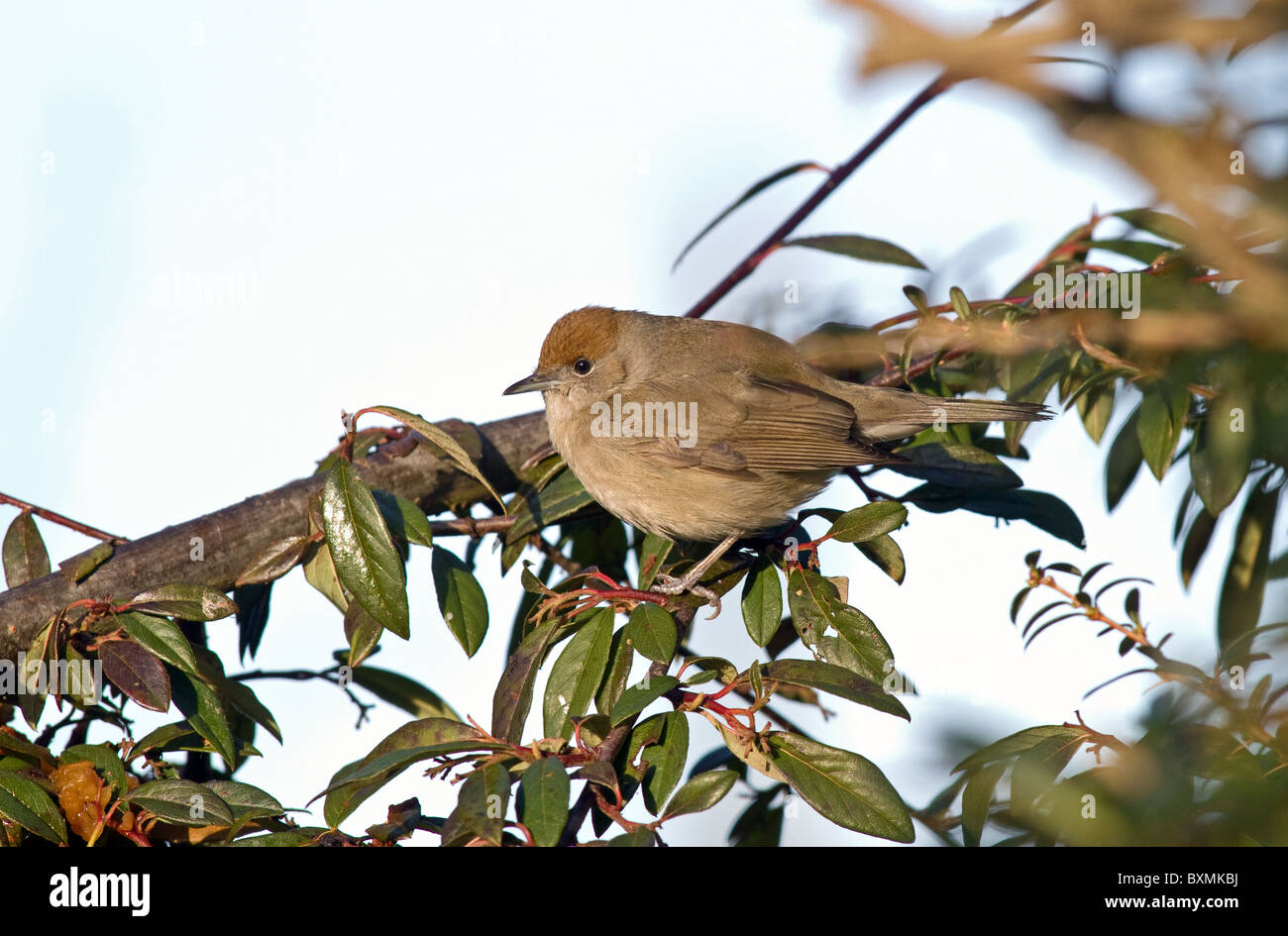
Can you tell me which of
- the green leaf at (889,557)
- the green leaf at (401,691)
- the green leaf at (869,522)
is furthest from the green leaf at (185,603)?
the green leaf at (889,557)

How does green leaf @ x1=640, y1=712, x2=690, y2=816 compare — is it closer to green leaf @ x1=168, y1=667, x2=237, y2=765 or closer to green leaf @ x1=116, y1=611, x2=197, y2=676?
green leaf @ x1=168, y1=667, x2=237, y2=765

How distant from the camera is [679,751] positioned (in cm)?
235

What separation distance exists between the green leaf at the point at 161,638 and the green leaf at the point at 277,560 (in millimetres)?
348

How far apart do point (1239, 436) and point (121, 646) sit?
257 cm

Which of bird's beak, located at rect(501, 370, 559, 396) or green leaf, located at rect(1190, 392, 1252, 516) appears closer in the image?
green leaf, located at rect(1190, 392, 1252, 516)

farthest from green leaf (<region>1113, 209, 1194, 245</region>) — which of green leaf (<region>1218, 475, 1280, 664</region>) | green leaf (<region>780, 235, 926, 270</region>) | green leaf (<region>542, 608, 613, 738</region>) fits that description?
green leaf (<region>542, 608, 613, 738</region>)

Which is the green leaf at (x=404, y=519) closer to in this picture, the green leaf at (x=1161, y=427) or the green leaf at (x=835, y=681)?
the green leaf at (x=835, y=681)

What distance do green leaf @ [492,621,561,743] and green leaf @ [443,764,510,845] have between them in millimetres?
380

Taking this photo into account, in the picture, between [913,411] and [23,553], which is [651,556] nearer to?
[913,411]

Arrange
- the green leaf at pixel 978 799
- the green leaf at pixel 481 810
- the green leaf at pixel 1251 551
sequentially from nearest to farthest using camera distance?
the green leaf at pixel 978 799
the green leaf at pixel 481 810
the green leaf at pixel 1251 551

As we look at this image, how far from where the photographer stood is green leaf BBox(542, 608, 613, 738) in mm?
2611

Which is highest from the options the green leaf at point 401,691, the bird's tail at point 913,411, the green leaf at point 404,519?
the bird's tail at point 913,411

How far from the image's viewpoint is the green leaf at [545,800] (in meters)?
1.97
